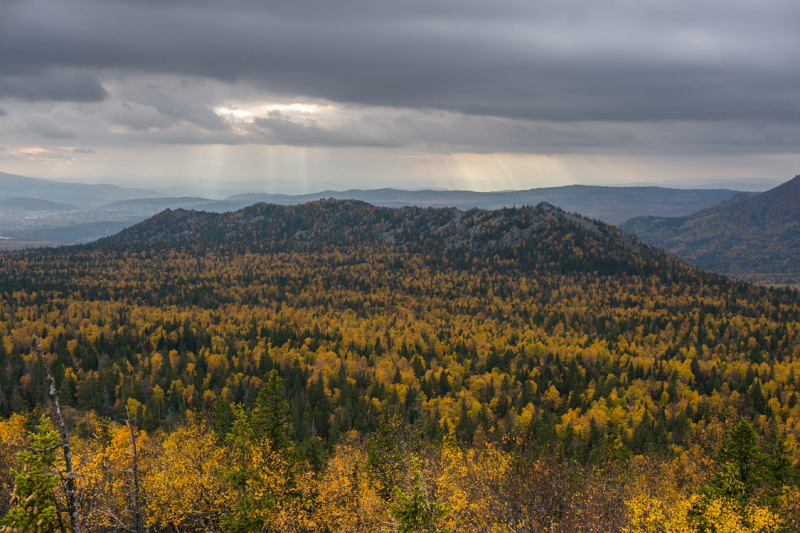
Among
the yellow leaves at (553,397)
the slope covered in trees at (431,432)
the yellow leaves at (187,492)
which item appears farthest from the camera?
the yellow leaves at (553,397)

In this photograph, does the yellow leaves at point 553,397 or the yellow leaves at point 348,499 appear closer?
the yellow leaves at point 348,499

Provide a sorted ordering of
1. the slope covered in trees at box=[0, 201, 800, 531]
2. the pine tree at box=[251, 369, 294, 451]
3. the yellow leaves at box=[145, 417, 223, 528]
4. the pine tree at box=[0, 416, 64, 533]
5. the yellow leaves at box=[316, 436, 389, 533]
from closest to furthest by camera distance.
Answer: the pine tree at box=[0, 416, 64, 533]
the yellow leaves at box=[145, 417, 223, 528]
the slope covered in trees at box=[0, 201, 800, 531]
the yellow leaves at box=[316, 436, 389, 533]
the pine tree at box=[251, 369, 294, 451]

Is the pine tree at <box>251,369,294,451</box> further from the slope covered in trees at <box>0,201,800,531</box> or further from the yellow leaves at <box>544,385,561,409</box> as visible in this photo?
the yellow leaves at <box>544,385,561,409</box>

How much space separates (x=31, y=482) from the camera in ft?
98.4

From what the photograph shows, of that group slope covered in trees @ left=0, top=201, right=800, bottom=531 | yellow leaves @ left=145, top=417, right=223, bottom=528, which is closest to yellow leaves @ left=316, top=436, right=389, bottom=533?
slope covered in trees @ left=0, top=201, right=800, bottom=531

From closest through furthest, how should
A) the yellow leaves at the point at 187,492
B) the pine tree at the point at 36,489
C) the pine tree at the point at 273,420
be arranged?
the pine tree at the point at 36,489 < the yellow leaves at the point at 187,492 < the pine tree at the point at 273,420

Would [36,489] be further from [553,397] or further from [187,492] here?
[553,397]

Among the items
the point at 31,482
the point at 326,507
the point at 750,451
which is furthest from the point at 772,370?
the point at 31,482

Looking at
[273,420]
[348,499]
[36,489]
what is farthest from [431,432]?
[36,489]

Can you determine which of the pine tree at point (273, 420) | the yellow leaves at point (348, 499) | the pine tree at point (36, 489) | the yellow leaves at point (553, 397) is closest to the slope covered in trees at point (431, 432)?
the pine tree at point (273, 420)

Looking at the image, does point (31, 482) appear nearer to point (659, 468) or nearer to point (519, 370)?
point (659, 468)

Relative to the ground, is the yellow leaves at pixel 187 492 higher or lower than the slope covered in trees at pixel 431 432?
higher

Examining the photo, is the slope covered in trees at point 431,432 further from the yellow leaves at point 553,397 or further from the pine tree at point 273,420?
the yellow leaves at point 553,397

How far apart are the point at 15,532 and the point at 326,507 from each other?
139 ft
